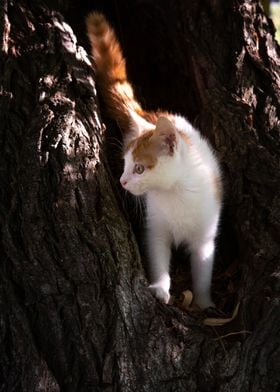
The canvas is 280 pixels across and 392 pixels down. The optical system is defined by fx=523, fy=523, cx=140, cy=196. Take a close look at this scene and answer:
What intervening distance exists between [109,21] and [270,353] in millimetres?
2519

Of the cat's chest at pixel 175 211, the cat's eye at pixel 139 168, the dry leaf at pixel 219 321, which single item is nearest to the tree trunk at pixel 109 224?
the dry leaf at pixel 219 321

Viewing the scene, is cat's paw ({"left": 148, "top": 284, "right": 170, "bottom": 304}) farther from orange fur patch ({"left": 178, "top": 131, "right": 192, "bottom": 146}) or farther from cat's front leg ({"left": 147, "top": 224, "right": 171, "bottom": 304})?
orange fur patch ({"left": 178, "top": 131, "right": 192, "bottom": 146})

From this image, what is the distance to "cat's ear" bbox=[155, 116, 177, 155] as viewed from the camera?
2.62 meters

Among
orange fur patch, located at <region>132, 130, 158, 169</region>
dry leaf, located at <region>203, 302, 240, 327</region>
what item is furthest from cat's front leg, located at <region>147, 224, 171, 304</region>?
orange fur patch, located at <region>132, 130, 158, 169</region>

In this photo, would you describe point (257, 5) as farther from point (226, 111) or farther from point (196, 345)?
point (196, 345)

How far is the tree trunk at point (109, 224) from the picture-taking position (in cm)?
→ 218

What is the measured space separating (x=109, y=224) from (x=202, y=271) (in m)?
0.78

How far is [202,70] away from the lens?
3.24m

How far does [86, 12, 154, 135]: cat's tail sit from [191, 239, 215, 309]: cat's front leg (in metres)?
0.83

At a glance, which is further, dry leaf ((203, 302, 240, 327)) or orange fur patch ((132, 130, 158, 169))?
orange fur patch ((132, 130, 158, 169))

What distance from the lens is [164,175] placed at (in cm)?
274

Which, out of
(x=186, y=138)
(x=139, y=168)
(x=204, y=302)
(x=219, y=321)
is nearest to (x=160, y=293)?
(x=219, y=321)

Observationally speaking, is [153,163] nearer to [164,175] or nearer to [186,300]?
[164,175]

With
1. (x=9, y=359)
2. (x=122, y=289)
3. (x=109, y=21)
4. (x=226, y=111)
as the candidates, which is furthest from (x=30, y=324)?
(x=109, y=21)
